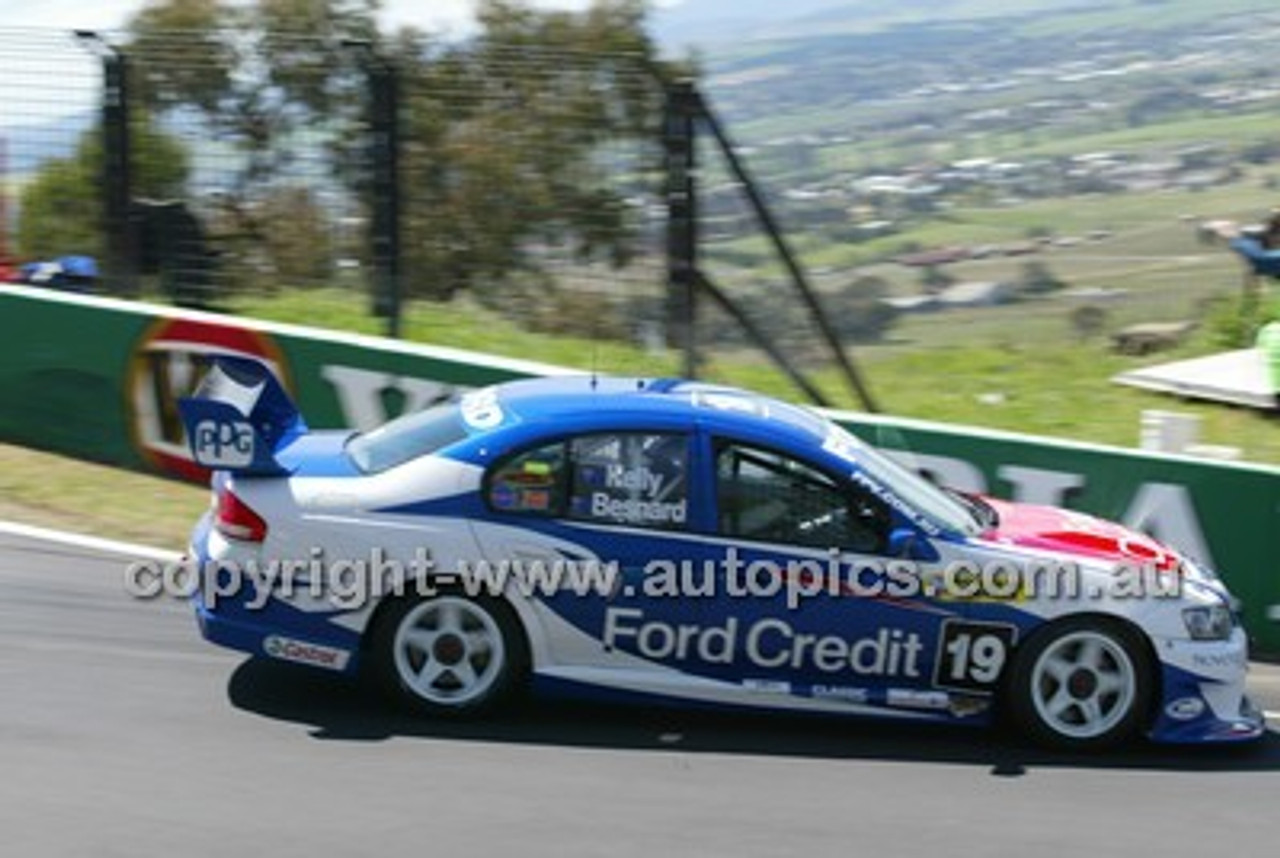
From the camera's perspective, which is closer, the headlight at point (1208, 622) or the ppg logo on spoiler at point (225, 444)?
Answer: the ppg logo on spoiler at point (225, 444)

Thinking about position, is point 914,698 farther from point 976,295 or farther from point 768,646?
point 976,295

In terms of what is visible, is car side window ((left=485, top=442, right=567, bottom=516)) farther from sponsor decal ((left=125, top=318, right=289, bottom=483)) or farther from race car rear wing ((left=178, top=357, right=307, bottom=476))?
sponsor decal ((left=125, top=318, right=289, bottom=483))

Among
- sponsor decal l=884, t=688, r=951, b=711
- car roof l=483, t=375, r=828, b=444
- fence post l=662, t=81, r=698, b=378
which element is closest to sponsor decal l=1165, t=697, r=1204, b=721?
sponsor decal l=884, t=688, r=951, b=711

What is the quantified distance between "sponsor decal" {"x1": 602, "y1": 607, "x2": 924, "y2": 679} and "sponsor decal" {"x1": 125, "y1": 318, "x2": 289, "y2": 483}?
183 inches

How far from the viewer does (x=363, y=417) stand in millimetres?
11789

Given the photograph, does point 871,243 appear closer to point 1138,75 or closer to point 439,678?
point 439,678

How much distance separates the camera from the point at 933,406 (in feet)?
51.1

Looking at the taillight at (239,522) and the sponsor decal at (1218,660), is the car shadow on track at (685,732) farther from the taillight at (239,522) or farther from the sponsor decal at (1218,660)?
the taillight at (239,522)

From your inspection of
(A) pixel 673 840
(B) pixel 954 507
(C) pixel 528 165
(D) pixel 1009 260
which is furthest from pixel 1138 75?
(A) pixel 673 840

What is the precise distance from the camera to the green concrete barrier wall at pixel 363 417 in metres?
10.4

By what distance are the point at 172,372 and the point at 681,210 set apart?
11.6 feet

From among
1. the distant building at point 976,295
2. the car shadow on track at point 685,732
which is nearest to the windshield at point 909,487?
the car shadow on track at point 685,732

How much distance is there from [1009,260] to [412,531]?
11.5 meters

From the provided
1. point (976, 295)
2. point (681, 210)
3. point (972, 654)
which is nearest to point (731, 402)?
point (972, 654)
